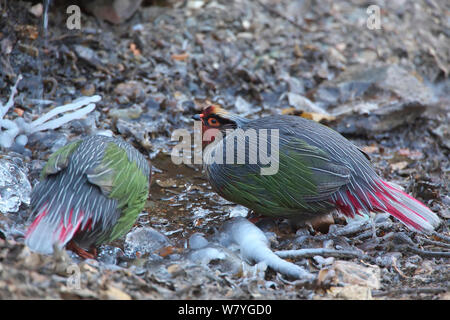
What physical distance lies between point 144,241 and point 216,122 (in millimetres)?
1280

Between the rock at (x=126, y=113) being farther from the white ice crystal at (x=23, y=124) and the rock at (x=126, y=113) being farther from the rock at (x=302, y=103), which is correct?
the rock at (x=302, y=103)

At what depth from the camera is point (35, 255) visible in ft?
11.4

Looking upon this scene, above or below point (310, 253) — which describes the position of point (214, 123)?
above

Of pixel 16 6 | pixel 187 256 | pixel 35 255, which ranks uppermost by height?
pixel 16 6

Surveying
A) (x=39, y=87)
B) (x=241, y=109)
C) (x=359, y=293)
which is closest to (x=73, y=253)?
(x=359, y=293)

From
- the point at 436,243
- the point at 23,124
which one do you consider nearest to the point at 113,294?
the point at 436,243

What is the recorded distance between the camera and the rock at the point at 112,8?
23.9 ft

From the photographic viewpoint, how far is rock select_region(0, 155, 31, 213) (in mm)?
4574

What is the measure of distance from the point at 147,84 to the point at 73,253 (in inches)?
129

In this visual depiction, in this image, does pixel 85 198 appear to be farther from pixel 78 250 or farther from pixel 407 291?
pixel 407 291

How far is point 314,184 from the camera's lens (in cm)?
448

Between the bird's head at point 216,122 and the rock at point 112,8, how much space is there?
2819mm

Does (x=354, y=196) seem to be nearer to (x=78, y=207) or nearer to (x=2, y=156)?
(x=78, y=207)

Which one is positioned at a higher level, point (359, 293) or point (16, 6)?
point (16, 6)
